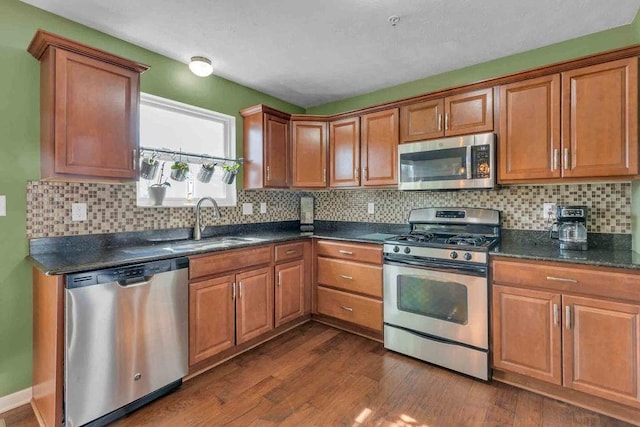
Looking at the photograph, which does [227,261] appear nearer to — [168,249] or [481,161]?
[168,249]

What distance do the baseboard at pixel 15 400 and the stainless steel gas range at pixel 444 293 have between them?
252 cm

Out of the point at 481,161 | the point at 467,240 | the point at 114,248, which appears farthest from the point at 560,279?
the point at 114,248

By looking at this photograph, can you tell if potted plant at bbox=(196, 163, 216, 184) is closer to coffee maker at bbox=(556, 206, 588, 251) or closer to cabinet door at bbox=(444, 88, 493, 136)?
cabinet door at bbox=(444, 88, 493, 136)

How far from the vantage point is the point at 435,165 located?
2666 millimetres

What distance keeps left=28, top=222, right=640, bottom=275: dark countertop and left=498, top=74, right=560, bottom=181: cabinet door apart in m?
0.58

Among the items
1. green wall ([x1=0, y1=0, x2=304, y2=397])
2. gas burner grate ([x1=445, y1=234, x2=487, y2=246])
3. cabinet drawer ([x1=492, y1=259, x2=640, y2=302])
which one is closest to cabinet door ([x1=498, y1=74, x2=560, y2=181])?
gas burner grate ([x1=445, y1=234, x2=487, y2=246])

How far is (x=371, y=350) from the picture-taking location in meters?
2.65

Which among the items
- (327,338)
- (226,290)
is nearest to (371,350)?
(327,338)

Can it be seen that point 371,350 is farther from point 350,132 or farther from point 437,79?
point 437,79

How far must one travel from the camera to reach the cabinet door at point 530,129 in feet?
7.09

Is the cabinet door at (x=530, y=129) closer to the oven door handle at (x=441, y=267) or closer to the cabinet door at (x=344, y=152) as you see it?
the oven door handle at (x=441, y=267)

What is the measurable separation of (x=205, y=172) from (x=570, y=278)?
9.32 ft

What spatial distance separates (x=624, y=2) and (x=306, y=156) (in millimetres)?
2637

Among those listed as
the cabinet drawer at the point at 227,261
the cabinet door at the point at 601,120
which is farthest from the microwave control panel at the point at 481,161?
the cabinet drawer at the point at 227,261
